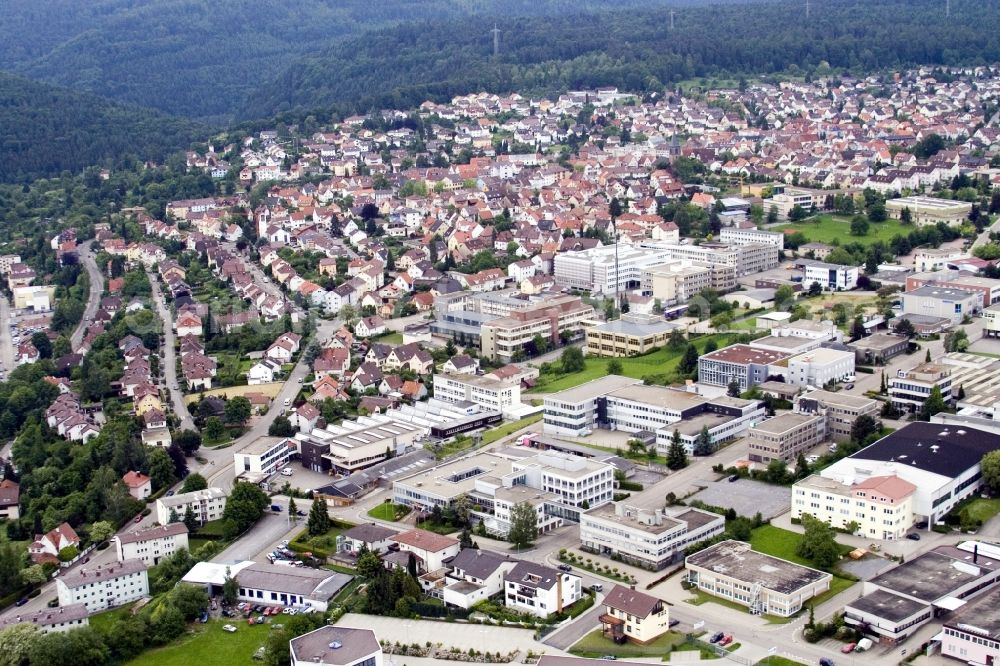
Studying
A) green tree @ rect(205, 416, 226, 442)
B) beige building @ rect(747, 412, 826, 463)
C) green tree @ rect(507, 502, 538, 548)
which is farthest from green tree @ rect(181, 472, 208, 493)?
beige building @ rect(747, 412, 826, 463)

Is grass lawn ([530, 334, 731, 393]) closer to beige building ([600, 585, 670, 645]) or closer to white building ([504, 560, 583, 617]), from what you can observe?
white building ([504, 560, 583, 617])

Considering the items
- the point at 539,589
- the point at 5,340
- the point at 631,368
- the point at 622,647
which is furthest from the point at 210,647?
the point at 5,340

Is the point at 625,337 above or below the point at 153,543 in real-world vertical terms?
above

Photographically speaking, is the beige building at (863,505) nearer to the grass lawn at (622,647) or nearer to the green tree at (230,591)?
the grass lawn at (622,647)

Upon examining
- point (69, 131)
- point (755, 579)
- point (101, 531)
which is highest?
point (69, 131)

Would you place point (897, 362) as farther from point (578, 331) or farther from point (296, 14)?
point (296, 14)

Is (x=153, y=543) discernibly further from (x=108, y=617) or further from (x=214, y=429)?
(x=214, y=429)
